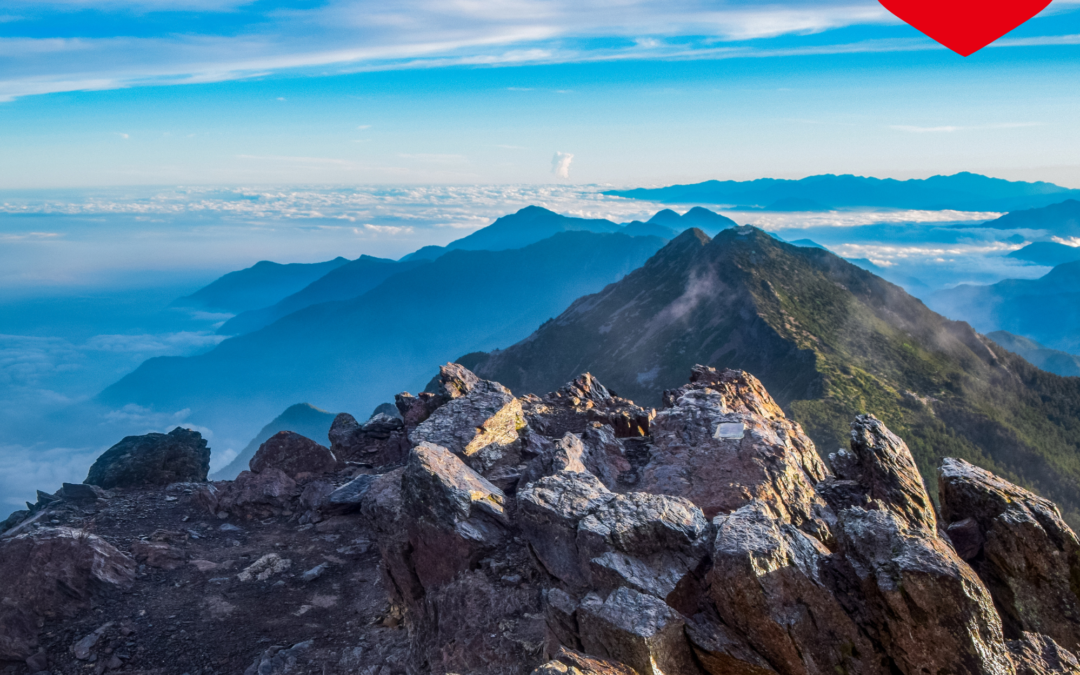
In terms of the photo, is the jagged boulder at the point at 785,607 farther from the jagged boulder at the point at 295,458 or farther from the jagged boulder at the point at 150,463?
the jagged boulder at the point at 150,463

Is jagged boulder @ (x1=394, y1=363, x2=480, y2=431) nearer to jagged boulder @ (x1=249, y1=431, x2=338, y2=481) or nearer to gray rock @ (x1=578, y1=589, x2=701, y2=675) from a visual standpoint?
jagged boulder @ (x1=249, y1=431, x2=338, y2=481)

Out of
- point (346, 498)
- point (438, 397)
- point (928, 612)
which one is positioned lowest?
point (346, 498)

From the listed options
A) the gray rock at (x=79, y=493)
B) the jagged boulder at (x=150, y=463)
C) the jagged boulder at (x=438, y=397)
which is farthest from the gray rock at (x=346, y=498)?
the gray rock at (x=79, y=493)

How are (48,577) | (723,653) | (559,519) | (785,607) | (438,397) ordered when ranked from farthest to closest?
(438,397) < (48,577) < (559,519) < (785,607) < (723,653)

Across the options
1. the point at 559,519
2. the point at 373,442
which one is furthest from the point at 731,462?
the point at 373,442

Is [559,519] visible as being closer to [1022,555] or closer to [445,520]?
[445,520]

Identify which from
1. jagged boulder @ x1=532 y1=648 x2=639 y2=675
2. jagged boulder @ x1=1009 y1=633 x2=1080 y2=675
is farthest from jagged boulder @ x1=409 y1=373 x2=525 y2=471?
jagged boulder @ x1=1009 y1=633 x2=1080 y2=675

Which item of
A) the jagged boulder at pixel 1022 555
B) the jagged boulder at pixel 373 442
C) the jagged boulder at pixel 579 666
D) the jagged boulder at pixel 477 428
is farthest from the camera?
the jagged boulder at pixel 373 442
